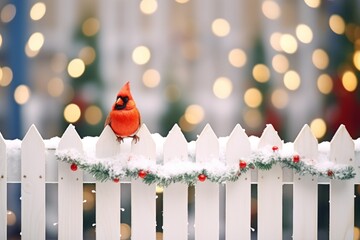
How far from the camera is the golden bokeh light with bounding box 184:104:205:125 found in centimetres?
365

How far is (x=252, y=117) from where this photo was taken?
3.68 m

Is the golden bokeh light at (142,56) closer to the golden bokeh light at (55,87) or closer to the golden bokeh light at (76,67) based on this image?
the golden bokeh light at (76,67)

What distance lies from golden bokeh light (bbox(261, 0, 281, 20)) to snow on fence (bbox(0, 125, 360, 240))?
1109 mm

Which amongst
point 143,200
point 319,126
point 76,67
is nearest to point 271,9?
point 319,126

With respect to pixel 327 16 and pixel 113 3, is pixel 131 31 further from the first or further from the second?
pixel 327 16

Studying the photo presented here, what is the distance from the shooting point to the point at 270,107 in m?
3.66

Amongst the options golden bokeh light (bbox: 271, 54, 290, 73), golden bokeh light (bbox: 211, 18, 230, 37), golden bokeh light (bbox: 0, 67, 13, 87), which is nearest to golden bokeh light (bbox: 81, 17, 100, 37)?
golden bokeh light (bbox: 0, 67, 13, 87)

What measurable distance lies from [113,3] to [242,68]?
2.88ft

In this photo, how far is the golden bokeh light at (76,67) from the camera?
363cm

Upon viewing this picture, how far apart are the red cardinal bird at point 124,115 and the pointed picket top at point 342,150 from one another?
937 mm

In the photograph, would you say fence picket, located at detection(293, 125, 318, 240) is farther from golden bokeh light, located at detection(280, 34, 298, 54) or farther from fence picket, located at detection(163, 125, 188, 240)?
golden bokeh light, located at detection(280, 34, 298, 54)

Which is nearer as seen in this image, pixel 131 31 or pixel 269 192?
pixel 269 192

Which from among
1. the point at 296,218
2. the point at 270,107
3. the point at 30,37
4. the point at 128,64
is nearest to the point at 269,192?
the point at 296,218

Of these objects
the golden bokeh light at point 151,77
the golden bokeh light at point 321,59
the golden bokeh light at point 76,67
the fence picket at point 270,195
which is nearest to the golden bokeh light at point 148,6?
the golden bokeh light at point 151,77
